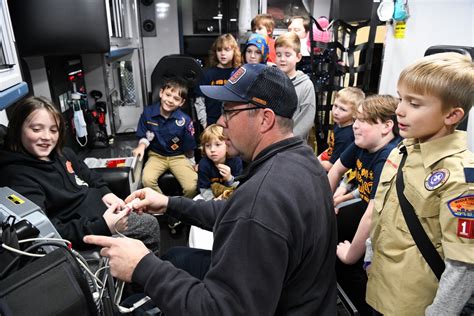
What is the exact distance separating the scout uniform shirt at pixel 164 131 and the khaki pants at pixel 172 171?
0.07 m

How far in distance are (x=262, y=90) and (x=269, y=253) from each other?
1.70 feet

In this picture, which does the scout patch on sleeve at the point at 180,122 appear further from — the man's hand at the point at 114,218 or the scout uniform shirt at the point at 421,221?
the scout uniform shirt at the point at 421,221

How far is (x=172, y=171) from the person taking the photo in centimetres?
299

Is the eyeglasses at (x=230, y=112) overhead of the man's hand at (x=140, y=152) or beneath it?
overhead

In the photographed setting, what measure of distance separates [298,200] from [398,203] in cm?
57

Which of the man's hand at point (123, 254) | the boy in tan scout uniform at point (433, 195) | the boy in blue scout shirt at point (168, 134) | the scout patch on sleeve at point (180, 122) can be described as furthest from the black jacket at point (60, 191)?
the boy in tan scout uniform at point (433, 195)

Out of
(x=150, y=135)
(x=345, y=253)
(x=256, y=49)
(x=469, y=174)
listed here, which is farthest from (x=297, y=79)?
(x=469, y=174)

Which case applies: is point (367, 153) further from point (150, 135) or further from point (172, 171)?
point (150, 135)

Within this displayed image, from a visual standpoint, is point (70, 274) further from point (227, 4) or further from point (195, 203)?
point (227, 4)

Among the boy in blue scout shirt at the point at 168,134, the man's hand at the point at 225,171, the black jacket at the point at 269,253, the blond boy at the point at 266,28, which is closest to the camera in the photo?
the black jacket at the point at 269,253

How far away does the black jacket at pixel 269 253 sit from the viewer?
89 centimetres

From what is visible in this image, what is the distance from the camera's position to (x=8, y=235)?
3.29 ft

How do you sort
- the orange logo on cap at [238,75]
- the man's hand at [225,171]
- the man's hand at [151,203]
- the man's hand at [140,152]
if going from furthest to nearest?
the man's hand at [140,152] < the man's hand at [225,171] < the man's hand at [151,203] < the orange logo on cap at [238,75]

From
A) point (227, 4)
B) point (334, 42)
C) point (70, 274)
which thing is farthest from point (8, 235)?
point (227, 4)
